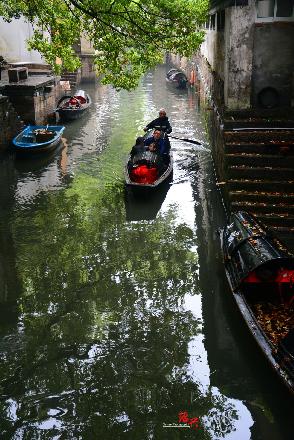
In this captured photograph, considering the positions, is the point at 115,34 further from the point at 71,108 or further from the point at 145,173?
the point at 71,108

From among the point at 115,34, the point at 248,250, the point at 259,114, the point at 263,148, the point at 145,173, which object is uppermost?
the point at 115,34

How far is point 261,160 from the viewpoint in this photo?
13.0m

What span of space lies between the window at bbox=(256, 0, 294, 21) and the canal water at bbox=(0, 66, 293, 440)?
19.6 feet

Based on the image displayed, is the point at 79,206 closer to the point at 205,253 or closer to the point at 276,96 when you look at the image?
the point at 205,253

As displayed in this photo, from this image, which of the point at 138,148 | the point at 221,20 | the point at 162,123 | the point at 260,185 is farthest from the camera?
the point at 162,123

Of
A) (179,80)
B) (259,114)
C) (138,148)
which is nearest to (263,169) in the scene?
(259,114)

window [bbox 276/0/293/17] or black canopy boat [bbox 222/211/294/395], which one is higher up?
window [bbox 276/0/293/17]

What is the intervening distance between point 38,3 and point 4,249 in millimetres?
6464

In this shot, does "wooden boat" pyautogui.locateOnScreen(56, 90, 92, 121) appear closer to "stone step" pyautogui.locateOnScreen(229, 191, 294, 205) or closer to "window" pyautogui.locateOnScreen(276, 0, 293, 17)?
"window" pyautogui.locateOnScreen(276, 0, 293, 17)

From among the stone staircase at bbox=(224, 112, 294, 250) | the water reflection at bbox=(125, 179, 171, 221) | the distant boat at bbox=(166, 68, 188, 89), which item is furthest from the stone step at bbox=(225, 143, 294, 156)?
the distant boat at bbox=(166, 68, 188, 89)

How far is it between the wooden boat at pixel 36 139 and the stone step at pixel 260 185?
9.56 meters

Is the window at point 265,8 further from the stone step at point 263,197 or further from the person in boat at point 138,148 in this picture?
the stone step at point 263,197

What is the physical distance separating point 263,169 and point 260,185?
510 millimetres

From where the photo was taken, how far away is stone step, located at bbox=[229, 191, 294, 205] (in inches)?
479
